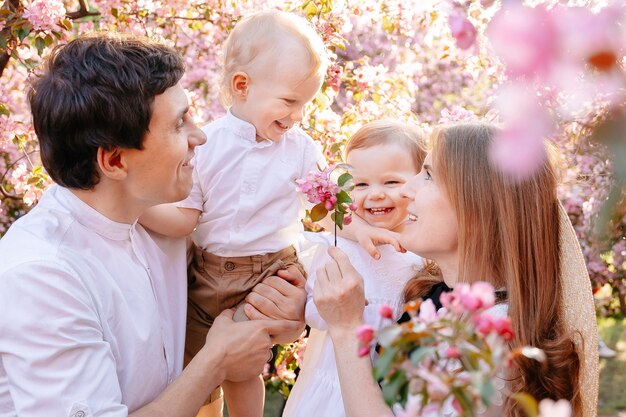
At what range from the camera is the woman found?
6.81 feet

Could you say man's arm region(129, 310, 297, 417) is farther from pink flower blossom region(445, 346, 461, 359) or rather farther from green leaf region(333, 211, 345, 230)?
pink flower blossom region(445, 346, 461, 359)

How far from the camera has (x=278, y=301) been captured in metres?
2.55

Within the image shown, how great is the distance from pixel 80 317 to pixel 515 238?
3.67 ft

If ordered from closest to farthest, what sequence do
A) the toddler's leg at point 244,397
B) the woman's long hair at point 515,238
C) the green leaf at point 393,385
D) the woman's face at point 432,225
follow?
the green leaf at point 393,385 < the woman's long hair at point 515,238 < the woman's face at point 432,225 < the toddler's leg at point 244,397

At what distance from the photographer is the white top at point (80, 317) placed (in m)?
1.98

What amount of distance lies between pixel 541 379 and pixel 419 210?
0.54m

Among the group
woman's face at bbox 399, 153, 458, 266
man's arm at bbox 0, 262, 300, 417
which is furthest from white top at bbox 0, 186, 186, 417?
woman's face at bbox 399, 153, 458, 266

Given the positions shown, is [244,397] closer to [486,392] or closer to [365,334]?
[365,334]

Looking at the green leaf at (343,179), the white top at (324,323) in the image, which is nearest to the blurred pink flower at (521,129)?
the green leaf at (343,179)

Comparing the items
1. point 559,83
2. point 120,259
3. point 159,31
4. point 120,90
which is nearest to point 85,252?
point 120,259

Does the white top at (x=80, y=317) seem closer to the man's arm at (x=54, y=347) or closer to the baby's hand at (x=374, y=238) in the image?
the man's arm at (x=54, y=347)

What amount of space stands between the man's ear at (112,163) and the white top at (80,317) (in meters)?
0.12

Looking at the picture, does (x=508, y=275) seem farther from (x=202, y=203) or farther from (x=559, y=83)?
(x=559, y=83)

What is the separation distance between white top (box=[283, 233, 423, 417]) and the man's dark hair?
74cm
